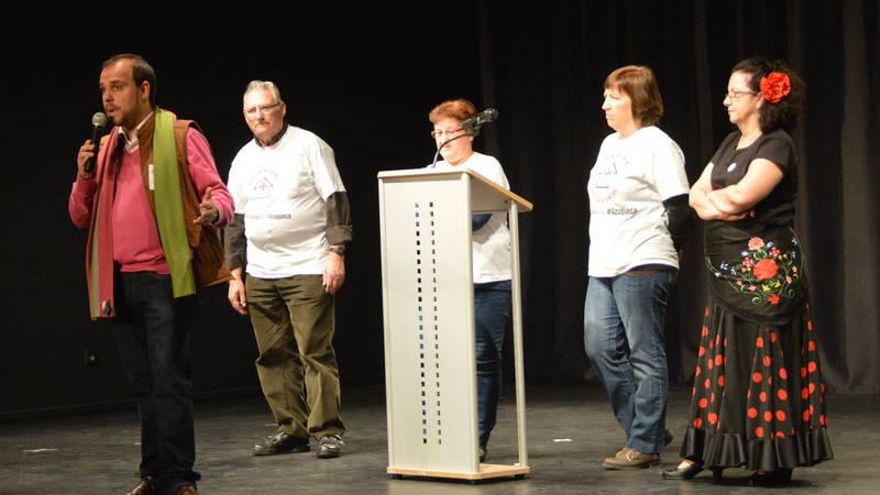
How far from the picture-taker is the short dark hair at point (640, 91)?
5.05 metres

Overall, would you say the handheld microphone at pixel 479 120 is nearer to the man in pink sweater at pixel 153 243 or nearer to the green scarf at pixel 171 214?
the man in pink sweater at pixel 153 243

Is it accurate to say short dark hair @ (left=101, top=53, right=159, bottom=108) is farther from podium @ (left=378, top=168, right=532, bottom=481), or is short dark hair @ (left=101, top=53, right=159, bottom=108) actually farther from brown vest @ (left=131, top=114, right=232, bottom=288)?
podium @ (left=378, top=168, right=532, bottom=481)

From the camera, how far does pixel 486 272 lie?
17.2 ft

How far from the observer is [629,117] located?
16.6 feet

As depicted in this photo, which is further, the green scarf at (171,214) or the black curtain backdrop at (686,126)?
the black curtain backdrop at (686,126)

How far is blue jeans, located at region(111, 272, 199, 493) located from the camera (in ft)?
14.2

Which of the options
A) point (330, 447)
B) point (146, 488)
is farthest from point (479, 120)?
point (146, 488)

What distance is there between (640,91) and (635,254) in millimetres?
566

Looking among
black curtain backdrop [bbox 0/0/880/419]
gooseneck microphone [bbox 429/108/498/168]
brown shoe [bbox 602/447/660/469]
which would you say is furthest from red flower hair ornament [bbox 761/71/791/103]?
black curtain backdrop [bbox 0/0/880/419]

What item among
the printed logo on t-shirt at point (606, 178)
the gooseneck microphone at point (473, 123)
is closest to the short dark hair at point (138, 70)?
the gooseneck microphone at point (473, 123)

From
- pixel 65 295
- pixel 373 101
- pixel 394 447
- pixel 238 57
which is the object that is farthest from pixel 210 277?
pixel 373 101

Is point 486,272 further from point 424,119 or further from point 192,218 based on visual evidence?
point 424,119

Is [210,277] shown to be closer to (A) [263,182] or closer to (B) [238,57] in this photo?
(A) [263,182]

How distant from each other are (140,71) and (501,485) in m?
1.75
